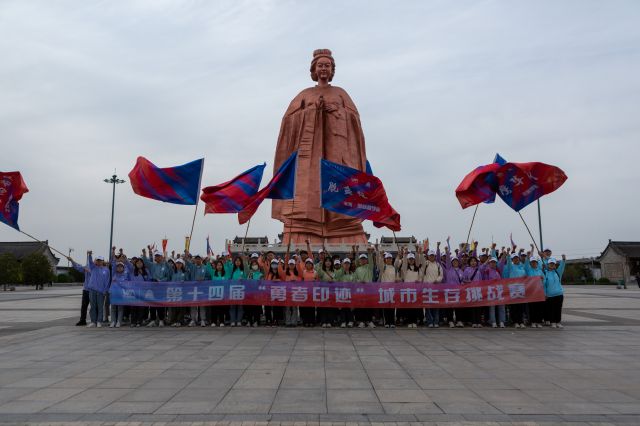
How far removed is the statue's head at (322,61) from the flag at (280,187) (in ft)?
45.3

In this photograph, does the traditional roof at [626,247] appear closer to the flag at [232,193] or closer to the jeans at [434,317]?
the jeans at [434,317]

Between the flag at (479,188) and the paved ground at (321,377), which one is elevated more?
the flag at (479,188)

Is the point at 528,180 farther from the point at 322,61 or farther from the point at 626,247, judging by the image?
the point at 626,247

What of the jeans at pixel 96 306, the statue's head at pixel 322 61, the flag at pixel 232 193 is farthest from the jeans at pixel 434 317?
the statue's head at pixel 322 61

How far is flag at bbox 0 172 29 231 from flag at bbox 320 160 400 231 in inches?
324

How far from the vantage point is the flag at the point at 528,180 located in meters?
13.6

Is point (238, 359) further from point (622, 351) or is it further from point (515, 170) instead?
point (515, 170)

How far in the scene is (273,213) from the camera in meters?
26.0

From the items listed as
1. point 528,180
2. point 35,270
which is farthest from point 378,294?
point 35,270

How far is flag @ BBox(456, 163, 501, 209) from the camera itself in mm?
14008

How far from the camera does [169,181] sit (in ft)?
44.0

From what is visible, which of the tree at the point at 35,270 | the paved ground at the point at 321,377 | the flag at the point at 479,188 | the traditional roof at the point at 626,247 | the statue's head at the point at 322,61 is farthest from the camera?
the traditional roof at the point at 626,247

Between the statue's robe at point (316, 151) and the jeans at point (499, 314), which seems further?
the statue's robe at point (316, 151)

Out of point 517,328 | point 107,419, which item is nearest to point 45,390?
point 107,419
